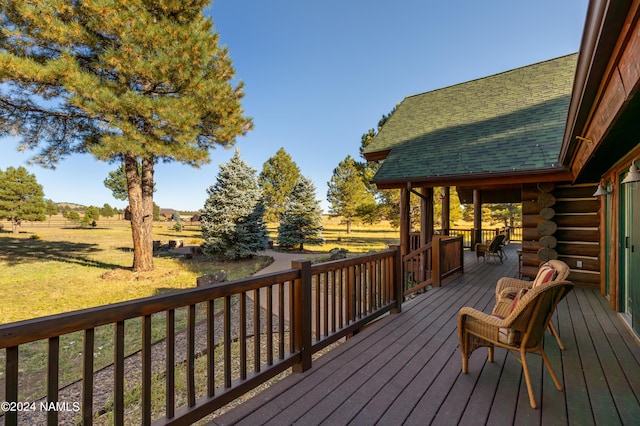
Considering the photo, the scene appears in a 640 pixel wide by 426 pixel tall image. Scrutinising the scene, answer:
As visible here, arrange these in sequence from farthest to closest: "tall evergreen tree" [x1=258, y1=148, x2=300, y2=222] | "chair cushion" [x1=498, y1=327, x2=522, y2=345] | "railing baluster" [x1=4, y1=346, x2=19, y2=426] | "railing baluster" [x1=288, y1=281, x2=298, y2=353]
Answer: "tall evergreen tree" [x1=258, y1=148, x2=300, y2=222]
"railing baluster" [x1=288, y1=281, x2=298, y2=353]
"chair cushion" [x1=498, y1=327, x2=522, y2=345]
"railing baluster" [x1=4, y1=346, x2=19, y2=426]

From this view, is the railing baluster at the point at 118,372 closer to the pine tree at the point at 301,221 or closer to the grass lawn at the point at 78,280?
the grass lawn at the point at 78,280

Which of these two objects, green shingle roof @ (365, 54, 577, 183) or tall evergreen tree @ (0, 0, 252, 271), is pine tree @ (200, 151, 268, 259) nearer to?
tall evergreen tree @ (0, 0, 252, 271)

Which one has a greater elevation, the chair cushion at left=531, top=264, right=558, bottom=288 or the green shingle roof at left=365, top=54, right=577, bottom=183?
the green shingle roof at left=365, top=54, right=577, bottom=183

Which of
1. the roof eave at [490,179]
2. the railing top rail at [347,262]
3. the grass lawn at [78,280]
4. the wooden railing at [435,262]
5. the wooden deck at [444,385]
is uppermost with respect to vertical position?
the roof eave at [490,179]

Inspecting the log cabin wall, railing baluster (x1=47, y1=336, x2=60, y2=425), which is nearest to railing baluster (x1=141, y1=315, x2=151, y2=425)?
railing baluster (x1=47, y1=336, x2=60, y2=425)

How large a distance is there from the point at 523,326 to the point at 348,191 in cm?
2002

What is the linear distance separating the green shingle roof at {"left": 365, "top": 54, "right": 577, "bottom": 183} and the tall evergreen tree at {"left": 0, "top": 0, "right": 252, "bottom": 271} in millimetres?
5601

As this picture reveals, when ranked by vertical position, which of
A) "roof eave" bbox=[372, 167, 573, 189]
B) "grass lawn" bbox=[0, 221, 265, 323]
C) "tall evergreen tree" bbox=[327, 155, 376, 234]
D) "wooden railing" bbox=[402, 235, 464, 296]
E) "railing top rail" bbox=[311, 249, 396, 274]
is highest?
"tall evergreen tree" bbox=[327, 155, 376, 234]

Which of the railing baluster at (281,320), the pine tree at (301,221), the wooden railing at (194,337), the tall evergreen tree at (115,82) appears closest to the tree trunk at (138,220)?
the tall evergreen tree at (115,82)

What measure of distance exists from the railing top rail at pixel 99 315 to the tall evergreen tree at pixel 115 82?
24.8ft

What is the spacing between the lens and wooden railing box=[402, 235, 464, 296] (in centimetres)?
575

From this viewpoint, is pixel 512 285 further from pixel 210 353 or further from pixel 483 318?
pixel 210 353

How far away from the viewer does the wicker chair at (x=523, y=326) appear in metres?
2.09

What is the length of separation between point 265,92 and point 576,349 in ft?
43.2
